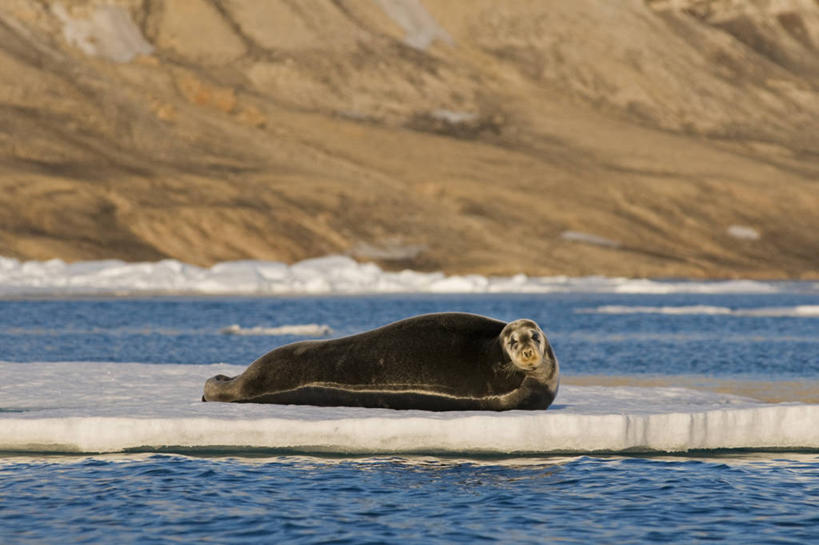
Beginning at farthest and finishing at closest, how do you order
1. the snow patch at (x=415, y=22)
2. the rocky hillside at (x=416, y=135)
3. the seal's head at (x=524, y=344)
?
1. the snow patch at (x=415, y=22)
2. the rocky hillside at (x=416, y=135)
3. the seal's head at (x=524, y=344)

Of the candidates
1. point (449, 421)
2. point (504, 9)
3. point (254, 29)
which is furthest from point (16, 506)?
point (504, 9)

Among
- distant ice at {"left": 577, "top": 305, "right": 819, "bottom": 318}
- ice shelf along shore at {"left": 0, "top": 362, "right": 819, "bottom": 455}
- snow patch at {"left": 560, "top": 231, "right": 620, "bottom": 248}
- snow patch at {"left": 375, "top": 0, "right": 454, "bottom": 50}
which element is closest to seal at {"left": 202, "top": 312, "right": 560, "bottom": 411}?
ice shelf along shore at {"left": 0, "top": 362, "right": 819, "bottom": 455}

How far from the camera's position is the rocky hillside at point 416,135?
9550cm

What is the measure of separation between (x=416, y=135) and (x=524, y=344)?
113074 mm

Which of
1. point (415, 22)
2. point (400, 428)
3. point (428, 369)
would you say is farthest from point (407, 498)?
point (415, 22)

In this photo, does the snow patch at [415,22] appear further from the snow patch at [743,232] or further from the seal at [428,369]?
the seal at [428,369]

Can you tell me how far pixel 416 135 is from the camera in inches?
4887

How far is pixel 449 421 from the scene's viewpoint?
1137 centimetres

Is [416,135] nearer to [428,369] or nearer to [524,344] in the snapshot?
[428,369]

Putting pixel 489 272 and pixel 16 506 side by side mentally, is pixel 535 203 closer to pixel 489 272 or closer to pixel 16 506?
pixel 489 272

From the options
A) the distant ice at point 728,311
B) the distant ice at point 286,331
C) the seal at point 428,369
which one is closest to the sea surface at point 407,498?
the seal at point 428,369

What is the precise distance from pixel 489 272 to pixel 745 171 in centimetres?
4269

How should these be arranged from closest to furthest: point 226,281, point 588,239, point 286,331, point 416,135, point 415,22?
point 286,331 < point 226,281 < point 588,239 < point 416,135 < point 415,22

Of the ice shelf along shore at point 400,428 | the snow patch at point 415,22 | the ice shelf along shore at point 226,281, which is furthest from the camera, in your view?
the snow patch at point 415,22
